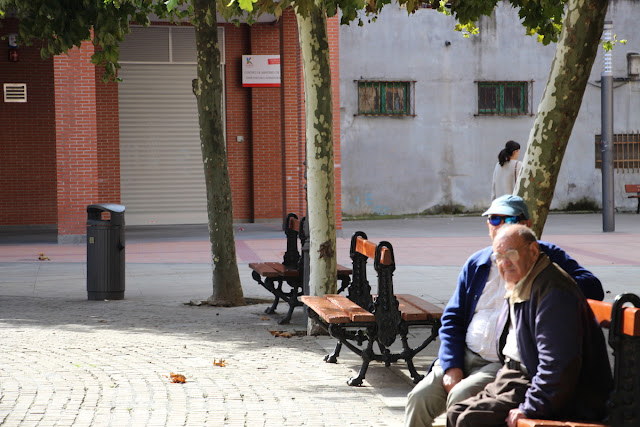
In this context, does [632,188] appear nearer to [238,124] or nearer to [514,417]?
[238,124]

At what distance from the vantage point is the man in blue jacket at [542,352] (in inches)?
154

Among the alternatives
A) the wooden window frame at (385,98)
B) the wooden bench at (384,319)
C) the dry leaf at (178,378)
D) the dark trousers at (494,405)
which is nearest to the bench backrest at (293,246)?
the wooden bench at (384,319)

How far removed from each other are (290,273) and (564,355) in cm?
635

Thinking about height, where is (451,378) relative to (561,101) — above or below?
below

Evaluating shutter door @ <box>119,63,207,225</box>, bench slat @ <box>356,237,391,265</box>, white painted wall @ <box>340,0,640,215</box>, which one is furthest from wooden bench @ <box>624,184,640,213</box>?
bench slat @ <box>356,237,391,265</box>

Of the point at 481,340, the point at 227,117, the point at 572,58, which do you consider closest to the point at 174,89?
the point at 227,117

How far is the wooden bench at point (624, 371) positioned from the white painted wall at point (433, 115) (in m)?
23.5

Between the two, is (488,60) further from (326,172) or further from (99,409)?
(99,409)

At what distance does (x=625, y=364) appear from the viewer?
3891mm

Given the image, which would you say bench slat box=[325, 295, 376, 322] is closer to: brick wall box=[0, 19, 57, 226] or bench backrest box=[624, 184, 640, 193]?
brick wall box=[0, 19, 57, 226]

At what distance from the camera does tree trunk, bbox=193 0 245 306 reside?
10992mm

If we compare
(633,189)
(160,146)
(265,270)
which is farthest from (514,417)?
(633,189)

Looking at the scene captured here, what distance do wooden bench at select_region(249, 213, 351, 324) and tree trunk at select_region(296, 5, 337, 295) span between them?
0.72 metres

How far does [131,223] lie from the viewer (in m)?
24.5
